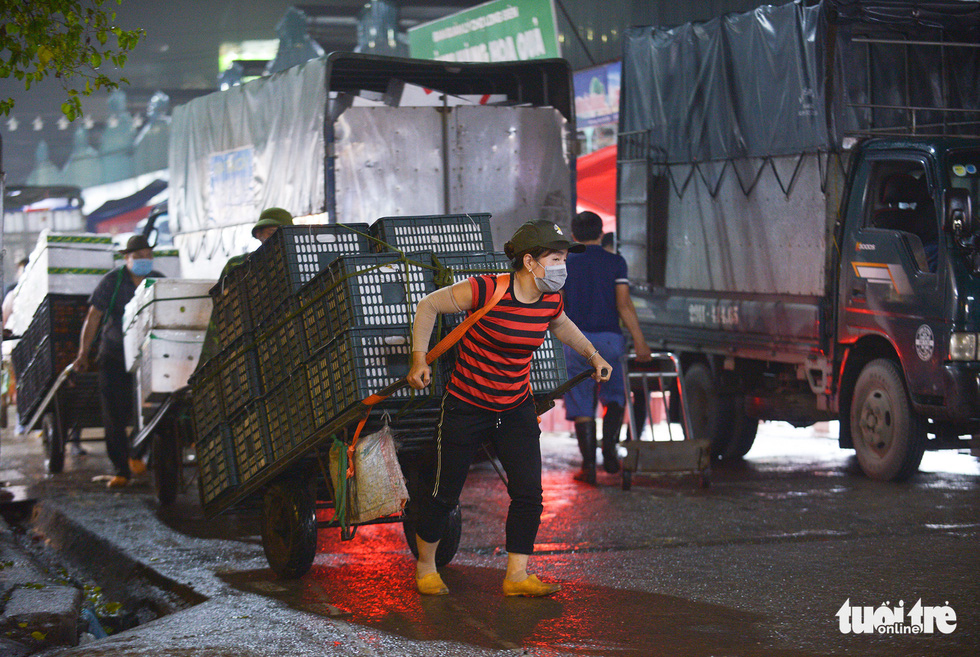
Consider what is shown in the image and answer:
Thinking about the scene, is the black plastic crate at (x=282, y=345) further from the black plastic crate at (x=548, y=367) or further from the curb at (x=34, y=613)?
the curb at (x=34, y=613)

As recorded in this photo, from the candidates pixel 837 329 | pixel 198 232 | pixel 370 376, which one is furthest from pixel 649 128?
pixel 370 376

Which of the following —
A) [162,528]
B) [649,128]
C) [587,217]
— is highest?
[649,128]

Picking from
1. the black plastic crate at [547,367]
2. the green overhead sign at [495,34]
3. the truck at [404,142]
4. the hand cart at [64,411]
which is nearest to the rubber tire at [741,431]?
the truck at [404,142]

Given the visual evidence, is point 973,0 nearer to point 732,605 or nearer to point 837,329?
point 837,329

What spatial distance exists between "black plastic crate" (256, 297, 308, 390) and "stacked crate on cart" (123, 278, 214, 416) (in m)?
2.35

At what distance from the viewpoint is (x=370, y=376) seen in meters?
5.68

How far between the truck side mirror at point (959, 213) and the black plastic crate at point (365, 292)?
4696 mm

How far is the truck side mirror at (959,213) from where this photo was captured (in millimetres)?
8773

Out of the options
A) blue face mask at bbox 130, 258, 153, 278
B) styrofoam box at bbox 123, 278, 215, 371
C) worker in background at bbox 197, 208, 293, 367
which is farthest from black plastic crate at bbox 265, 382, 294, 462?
blue face mask at bbox 130, 258, 153, 278

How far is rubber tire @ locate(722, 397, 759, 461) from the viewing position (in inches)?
455

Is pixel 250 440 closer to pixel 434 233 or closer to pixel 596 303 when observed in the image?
pixel 434 233

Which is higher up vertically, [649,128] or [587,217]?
[649,128]

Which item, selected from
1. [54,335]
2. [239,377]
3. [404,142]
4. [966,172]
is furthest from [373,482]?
[54,335]

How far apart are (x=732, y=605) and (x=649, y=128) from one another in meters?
7.68
